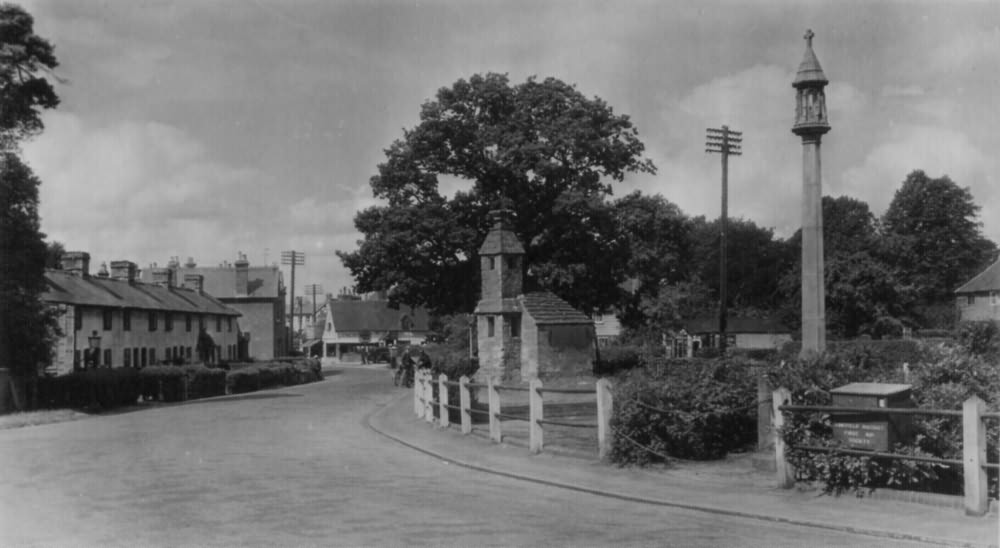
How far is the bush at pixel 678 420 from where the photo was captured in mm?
12688

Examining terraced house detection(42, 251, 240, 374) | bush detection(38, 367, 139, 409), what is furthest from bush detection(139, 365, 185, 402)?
terraced house detection(42, 251, 240, 374)

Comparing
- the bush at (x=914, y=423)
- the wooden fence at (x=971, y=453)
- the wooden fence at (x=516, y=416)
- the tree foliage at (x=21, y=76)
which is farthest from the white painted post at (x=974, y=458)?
the tree foliage at (x=21, y=76)

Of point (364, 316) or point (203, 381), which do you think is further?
point (364, 316)

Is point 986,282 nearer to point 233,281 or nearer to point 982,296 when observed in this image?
point 982,296

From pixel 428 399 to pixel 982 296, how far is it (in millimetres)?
59478

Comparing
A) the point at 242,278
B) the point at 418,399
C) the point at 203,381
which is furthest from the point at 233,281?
the point at 418,399

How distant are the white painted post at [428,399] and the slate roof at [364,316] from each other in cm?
8231

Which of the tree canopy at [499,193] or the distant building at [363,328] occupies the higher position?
the tree canopy at [499,193]

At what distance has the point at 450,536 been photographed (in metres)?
8.28

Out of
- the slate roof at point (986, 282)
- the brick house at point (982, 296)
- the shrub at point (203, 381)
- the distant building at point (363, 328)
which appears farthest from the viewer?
the distant building at point (363, 328)

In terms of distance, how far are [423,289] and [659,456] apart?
1080 inches

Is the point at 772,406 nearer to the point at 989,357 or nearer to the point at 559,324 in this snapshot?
the point at 989,357

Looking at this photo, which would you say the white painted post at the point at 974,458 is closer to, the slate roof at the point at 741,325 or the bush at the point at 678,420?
the bush at the point at 678,420

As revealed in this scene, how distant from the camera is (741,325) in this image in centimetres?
7906
